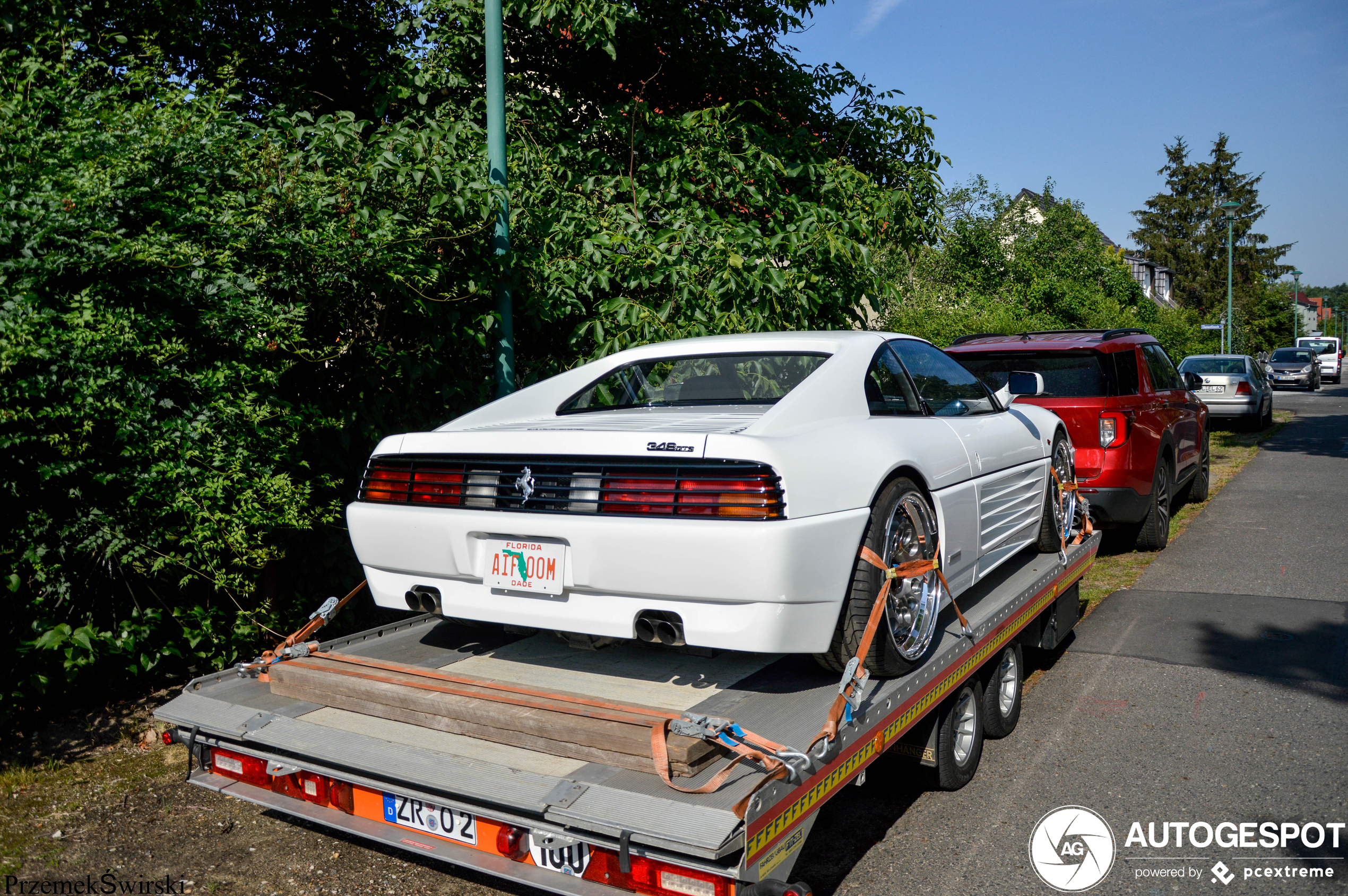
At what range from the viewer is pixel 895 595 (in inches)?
135

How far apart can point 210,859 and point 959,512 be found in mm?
3108

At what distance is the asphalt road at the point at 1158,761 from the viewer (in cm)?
334

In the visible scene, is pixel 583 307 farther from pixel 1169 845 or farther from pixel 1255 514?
pixel 1255 514

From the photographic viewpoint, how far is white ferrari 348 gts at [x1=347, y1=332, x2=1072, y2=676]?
9.62 feet

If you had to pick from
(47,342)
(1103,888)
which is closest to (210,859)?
(47,342)

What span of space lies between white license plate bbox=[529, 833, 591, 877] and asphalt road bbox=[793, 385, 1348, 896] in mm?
1188

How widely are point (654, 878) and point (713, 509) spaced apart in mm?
1061

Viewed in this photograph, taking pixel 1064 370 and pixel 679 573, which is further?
Answer: pixel 1064 370

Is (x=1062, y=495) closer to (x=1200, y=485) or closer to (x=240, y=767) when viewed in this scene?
(x=240, y=767)

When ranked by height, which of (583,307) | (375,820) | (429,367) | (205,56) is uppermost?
(205,56)

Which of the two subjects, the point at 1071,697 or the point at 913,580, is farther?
the point at 1071,697

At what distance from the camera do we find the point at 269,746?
298 cm

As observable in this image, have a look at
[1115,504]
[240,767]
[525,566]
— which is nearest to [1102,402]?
[1115,504]

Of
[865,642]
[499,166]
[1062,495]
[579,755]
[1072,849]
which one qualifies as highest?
[499,166]
